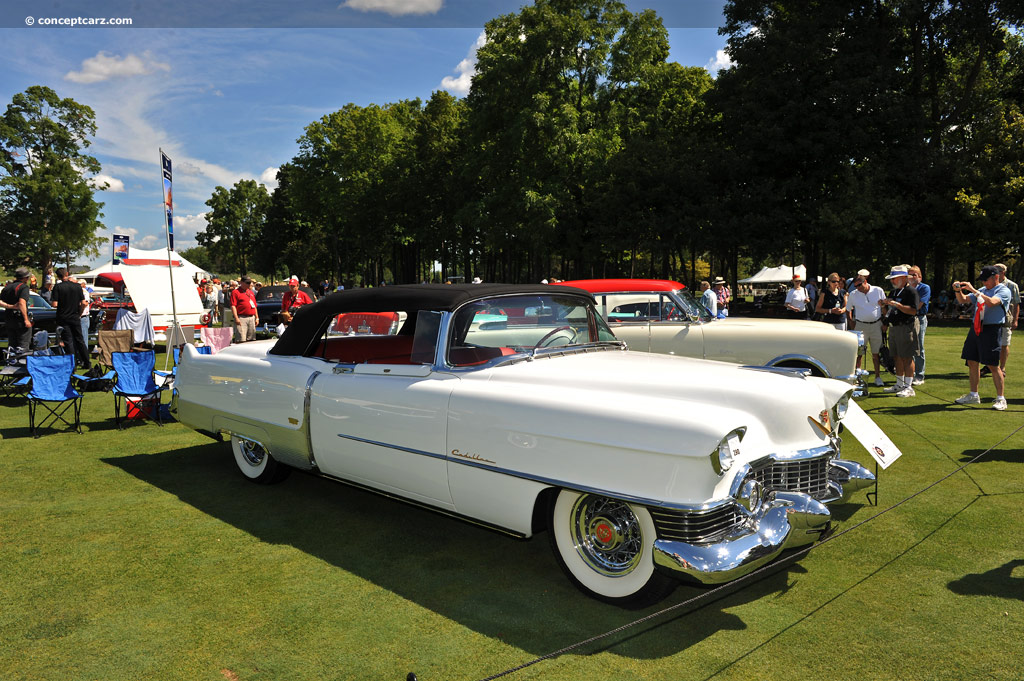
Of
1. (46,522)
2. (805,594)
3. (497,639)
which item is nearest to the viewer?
(497,639)

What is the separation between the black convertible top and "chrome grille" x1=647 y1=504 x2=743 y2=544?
6.32 ft

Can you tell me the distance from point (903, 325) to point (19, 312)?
46.0 ft

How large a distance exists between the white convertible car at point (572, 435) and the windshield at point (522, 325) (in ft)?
0.05

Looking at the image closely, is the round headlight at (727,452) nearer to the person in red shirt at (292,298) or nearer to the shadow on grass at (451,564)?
the shadow on grass at (451,564)

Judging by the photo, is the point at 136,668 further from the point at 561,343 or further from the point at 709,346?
the point at 709,346

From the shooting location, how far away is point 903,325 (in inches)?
395

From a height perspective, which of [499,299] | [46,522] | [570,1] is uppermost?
[570,1]

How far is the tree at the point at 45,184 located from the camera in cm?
4253

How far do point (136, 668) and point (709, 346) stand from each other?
7.27m

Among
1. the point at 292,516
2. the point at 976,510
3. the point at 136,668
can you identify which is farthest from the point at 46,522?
the point at 976,510

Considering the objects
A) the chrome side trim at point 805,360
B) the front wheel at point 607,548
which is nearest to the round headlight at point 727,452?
the front wheel at point 607,548

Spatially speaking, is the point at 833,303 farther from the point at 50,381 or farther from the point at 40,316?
the point at 40,316

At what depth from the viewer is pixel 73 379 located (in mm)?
8266

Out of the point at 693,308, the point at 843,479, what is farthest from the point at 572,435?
the point at 693,308
